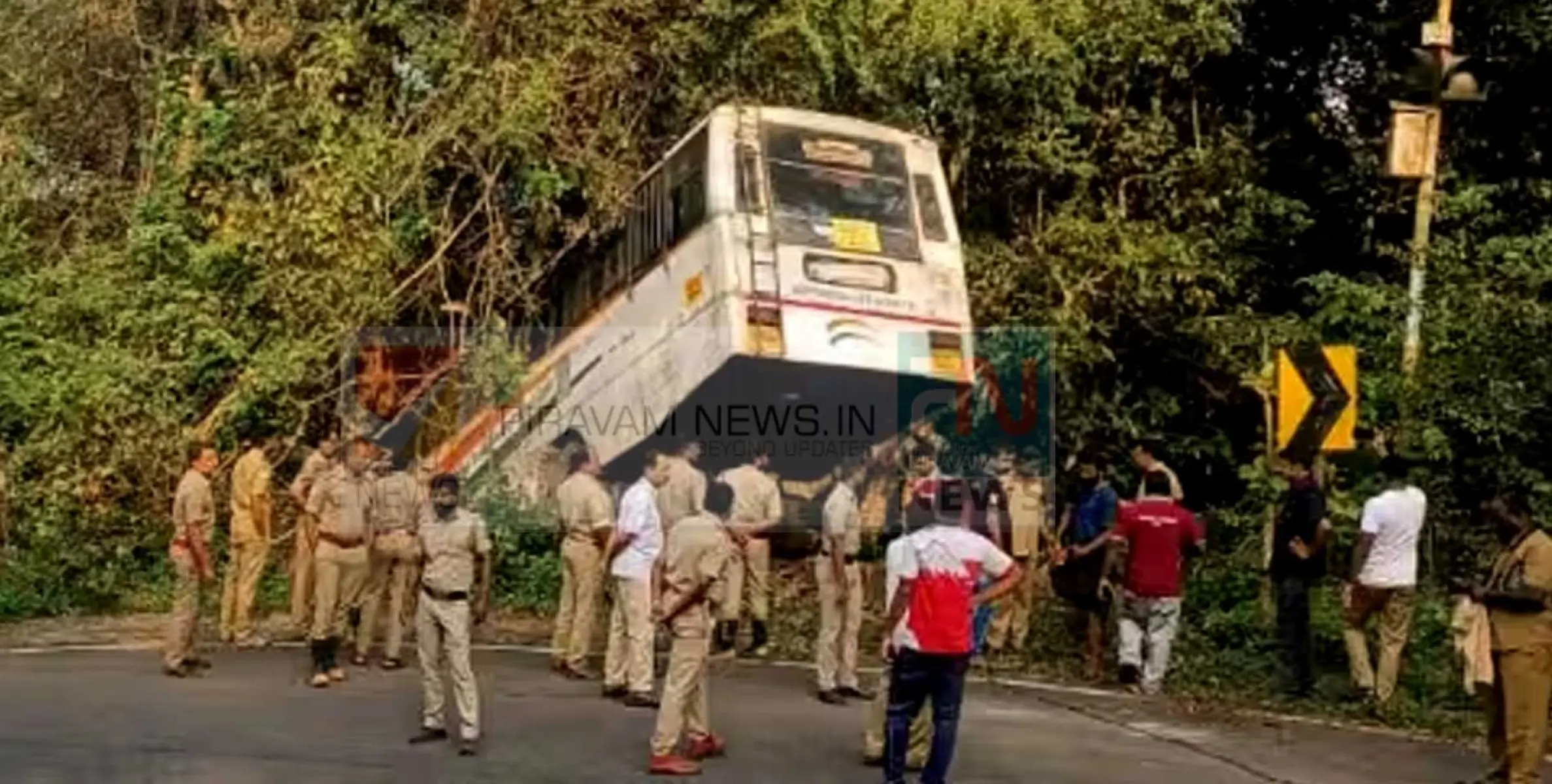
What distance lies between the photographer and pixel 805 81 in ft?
68.2

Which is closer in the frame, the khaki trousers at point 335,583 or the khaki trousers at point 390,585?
the khaki trousers at point 335,583

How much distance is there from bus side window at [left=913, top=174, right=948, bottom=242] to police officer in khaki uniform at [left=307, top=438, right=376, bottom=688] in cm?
662

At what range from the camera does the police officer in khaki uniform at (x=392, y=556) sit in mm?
14578

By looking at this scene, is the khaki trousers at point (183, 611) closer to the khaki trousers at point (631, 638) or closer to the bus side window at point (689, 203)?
the khaki trousers at point (631, 638)

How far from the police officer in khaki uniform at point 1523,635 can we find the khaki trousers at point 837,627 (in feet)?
13.9

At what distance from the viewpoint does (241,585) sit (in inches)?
626

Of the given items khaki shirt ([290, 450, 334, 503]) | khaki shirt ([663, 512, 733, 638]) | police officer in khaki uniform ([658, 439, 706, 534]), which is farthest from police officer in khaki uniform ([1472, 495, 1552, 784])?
khaki shirt ([290, 450, 334, 503])

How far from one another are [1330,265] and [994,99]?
5.64m

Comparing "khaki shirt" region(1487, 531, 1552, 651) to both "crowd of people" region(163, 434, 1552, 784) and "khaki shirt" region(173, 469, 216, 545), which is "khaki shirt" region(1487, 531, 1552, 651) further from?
"khaki shirt" region(173, 469, 216, 545)

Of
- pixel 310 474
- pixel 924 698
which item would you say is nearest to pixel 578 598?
pixel 310 474

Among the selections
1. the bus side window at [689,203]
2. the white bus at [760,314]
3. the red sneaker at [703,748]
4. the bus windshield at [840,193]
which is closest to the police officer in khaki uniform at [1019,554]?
the white bus at [760,314]

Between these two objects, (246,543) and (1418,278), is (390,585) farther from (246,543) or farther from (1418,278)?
(1418,278)

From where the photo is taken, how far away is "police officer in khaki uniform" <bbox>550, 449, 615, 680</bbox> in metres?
14.2

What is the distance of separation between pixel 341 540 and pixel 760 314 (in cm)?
494
